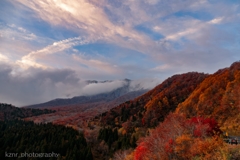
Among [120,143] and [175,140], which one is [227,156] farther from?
[120,143]

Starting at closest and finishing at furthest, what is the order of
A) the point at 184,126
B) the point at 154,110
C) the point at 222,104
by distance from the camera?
the point at 184,126 → the point at 222,104 → the point at 154,110

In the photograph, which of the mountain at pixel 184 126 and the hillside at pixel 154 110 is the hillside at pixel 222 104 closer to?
the mountain at pixel 184 126

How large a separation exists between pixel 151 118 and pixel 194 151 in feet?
330

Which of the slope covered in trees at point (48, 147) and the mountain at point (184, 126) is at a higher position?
the mountain at point (184, 126)

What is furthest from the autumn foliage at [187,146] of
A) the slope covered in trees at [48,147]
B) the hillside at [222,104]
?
the slope covered in trees at [48,147]

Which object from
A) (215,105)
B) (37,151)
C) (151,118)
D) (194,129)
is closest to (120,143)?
(37,151)

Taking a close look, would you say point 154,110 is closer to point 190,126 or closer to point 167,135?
point 167,135

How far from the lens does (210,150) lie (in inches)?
935

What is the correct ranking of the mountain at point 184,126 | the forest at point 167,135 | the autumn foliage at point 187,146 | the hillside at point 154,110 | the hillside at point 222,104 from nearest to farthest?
1. the autumn foliage at point 187,146
2. the mountain at point 184,126
3. the forest at point 167,135
4. the hillside at point 222,104
5. the hillside at point 154,110

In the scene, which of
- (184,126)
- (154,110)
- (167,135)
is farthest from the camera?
(154,110)

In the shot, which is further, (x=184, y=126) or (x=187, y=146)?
(x=184, y=126)

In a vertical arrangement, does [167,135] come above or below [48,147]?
above

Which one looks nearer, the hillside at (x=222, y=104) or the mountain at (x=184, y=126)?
the mountain at (x=184, y=126)

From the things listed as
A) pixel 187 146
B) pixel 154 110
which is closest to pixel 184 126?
pixel 187 146
